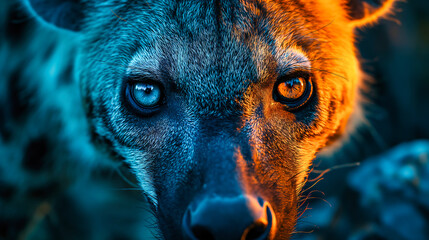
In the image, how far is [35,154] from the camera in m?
2.68

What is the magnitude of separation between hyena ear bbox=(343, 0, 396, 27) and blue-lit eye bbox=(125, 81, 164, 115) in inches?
41.0

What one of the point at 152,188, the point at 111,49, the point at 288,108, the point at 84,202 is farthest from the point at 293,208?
the point at 84,202

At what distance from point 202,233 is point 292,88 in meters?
0.70

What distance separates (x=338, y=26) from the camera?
1922 millimetres

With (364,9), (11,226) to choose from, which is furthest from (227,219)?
(11,226)

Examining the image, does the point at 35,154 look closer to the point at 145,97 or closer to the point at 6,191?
the point at 6,191

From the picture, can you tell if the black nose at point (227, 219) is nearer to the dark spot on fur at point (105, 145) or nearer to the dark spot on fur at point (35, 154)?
the dark spot on fur at point (105, 145)

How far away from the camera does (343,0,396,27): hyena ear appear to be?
2002 millimetres

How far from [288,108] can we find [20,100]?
179 centimetres

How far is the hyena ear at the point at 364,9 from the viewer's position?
2.00 meters

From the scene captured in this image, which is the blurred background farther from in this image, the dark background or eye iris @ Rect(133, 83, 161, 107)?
eye iris @ Rect(133, 83, 161, 107)

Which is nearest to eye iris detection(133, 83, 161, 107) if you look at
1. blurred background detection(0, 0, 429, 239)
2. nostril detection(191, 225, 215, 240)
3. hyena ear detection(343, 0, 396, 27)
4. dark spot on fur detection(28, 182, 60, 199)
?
blurred background detection(0, 0, 429, 239)

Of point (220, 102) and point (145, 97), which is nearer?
point (220, 102)

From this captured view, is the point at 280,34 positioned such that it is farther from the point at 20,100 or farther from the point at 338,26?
the point at 20,100
